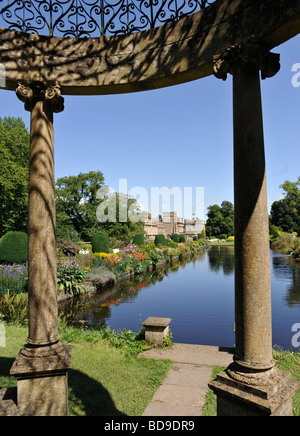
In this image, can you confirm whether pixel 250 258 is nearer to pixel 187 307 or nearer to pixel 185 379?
pixel 185 379

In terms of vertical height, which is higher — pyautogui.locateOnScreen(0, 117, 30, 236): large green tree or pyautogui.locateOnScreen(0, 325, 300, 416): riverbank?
pyautogui.locateOnScreen(0, 117, 30, 236): large green tree

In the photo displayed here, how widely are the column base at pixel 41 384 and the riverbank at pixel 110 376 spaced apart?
1.97 feet

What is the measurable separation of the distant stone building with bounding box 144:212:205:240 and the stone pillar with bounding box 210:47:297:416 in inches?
2350

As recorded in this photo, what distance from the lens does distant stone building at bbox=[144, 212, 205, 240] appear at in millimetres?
69581

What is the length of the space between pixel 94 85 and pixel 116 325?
7.21m

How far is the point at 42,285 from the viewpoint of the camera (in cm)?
349

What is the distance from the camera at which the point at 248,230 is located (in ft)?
9.13

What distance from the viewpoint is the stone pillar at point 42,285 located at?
10.6 feet

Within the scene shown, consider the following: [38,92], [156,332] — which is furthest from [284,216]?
[38,92]

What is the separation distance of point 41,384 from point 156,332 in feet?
11.3

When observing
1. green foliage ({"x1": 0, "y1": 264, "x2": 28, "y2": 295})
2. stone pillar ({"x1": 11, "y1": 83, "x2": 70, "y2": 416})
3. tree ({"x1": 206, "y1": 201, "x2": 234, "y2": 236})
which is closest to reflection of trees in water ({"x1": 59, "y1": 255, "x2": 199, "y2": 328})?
green foliage ({"x1": 0, "y1": 264, "x2": 28, "y2": 295})

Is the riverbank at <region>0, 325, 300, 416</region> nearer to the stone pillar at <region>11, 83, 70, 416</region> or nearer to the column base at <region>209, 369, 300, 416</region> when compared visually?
the stone pillar at <region>11, 83, 70, 416</region>

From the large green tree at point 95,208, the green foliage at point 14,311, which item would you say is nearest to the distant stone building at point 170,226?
the large green tree at point 95,208
